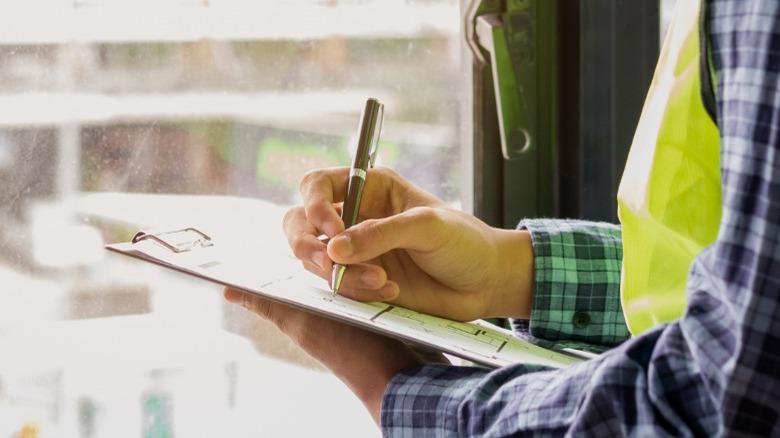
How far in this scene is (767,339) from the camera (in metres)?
0.46

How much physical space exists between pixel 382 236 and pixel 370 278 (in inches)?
1.8

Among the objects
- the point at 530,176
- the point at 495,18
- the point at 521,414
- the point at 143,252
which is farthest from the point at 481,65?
the point at 521,414

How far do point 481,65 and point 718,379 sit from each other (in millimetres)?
938

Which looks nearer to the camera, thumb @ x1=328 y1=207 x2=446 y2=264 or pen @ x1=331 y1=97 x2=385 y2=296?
thumb @ x1=328 y1=207 x2=446 y2=264

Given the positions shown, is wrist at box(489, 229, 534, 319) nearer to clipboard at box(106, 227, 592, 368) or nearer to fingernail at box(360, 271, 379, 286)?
clipboard at box(106, 227, 592, 368)

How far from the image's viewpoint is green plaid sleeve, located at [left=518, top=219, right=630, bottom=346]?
0.97 metres

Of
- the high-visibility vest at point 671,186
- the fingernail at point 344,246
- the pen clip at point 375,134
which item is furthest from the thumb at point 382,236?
the high-visibility vest at point 671,186

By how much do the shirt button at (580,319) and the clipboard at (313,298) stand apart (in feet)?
0.33

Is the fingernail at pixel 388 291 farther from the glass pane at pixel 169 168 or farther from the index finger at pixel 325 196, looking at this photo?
the glass pane at pixel 169 168

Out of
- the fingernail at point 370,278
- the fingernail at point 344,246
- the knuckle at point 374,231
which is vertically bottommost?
the fingernail at point 370,278

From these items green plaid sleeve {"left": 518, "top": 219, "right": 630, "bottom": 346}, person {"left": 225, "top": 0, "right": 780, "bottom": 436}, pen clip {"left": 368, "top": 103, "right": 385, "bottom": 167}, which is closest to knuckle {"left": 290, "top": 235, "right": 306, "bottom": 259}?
person {"left": 225, "top": 0, "right": 780, "bottom": 436}

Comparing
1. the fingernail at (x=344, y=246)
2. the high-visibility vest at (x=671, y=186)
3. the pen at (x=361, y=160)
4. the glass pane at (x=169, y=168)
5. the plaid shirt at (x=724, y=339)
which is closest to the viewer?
the plaid shirt at (x=724, y=339)

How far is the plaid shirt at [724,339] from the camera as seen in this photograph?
1.51ft

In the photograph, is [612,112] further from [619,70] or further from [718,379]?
[718,379]
